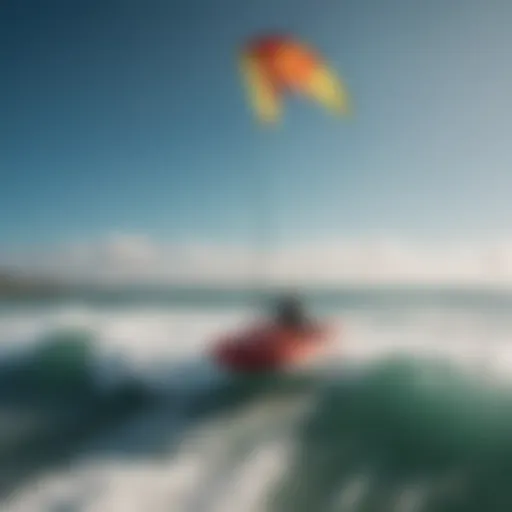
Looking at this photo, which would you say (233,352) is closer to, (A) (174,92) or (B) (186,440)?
(B) (186,440)

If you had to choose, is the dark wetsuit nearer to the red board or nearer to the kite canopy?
the red board

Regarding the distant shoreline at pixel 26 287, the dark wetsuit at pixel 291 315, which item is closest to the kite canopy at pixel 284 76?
the dark wetsuit at pixel 291 315

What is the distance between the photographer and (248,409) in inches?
79.5

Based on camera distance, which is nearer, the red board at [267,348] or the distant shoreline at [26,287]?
the red board at [267,348]

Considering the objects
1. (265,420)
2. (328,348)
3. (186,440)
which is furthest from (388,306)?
(186,440)

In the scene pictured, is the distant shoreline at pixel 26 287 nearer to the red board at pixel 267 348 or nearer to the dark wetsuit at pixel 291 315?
the red board at pixel 267 348

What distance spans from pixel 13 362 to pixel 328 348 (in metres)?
0.97

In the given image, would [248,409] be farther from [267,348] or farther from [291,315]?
[291,315]

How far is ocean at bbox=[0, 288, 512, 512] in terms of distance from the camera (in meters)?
1.86

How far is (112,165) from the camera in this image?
6.81ft

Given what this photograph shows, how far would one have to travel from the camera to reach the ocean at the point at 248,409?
1.86 m

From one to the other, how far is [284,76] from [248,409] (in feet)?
3.27

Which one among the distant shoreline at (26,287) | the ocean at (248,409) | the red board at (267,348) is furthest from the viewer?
the distant shoreline at (26,287)

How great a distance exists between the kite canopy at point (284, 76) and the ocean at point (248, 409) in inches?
22.6
